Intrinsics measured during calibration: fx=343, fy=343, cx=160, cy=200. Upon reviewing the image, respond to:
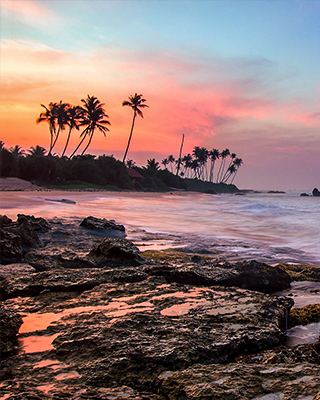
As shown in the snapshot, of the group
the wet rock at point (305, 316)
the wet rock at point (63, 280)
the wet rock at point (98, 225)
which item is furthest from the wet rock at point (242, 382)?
the wet rock at point (98, 225)

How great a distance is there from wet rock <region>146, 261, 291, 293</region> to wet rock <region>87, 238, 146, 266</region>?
0.55 metres

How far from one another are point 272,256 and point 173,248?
2.24m

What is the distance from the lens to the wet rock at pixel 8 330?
93.7 inches

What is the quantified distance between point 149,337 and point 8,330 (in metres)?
1.05

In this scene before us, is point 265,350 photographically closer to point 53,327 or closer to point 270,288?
point 53,327

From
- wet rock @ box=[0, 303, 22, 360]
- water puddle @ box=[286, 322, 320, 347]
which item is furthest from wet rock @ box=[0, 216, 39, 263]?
water puddle @ box=[286, 322, 320, 347]

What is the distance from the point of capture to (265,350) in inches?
97.4

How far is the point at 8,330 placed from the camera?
2.53m

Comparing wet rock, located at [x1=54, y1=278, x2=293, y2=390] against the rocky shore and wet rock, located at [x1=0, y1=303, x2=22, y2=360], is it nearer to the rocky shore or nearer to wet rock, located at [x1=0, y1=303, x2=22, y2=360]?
the rocky shore

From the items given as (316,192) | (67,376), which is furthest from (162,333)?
(316,192)

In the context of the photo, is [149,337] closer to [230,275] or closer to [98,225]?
[230,275]

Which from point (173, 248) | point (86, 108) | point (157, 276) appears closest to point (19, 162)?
point (86, 108)

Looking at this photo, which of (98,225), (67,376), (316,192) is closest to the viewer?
(67,376)

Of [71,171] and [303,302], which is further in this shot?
[71,171]
